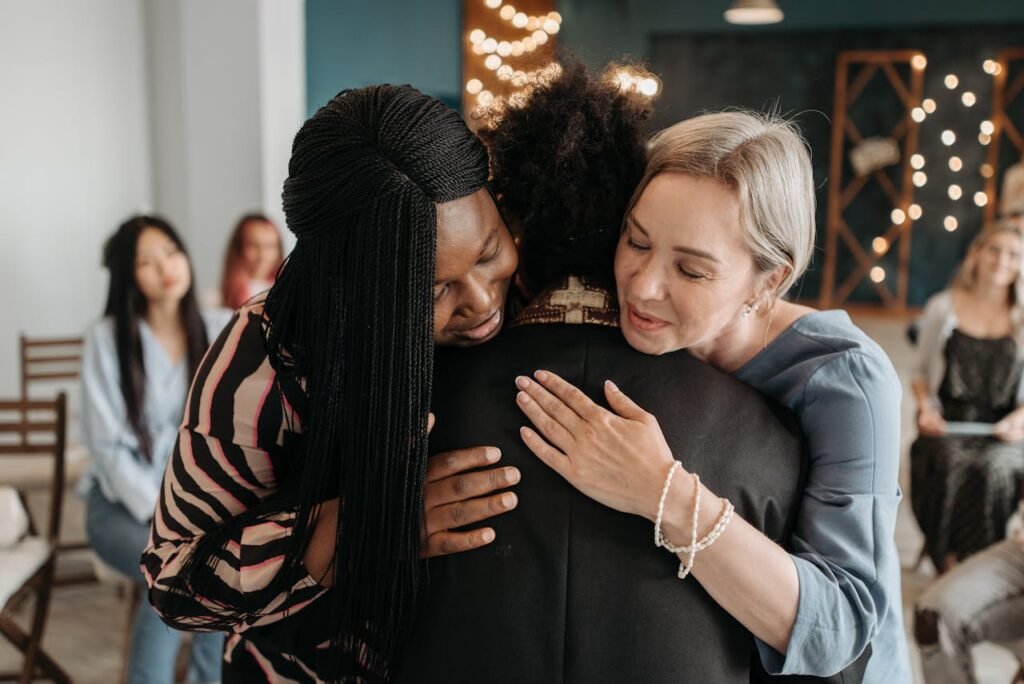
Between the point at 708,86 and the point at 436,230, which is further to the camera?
the point at 708,86

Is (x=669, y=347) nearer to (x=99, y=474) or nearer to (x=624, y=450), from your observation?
(x=624, y=450)

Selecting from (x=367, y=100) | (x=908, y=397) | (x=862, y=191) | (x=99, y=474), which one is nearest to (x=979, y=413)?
(x=908, y=397)

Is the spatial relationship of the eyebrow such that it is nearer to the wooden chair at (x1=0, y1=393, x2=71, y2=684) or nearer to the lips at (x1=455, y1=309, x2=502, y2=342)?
the lips at (x1=455, y1=309, x2=502, y2=342)

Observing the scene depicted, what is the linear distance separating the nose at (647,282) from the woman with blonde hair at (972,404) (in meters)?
3.08

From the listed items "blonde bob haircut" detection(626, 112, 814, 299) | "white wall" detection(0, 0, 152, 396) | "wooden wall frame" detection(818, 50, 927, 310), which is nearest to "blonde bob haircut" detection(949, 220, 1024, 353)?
A: "blonde bob haircut" detection(626, 112, 814, 299)

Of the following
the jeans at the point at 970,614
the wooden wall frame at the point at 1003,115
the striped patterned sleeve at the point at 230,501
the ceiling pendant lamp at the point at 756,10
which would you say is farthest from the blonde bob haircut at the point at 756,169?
the wooden wall frame at the point at 1003,115

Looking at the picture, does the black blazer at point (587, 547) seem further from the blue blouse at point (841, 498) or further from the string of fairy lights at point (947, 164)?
the string of fairy lights at point (947, 164)

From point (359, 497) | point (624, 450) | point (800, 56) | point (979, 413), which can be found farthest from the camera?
point (800, 56)

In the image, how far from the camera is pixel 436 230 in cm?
101

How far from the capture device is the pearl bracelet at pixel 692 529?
947mm

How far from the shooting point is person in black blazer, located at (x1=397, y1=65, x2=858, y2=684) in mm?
955

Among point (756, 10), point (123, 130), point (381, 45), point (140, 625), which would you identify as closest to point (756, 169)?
point (140, 625)

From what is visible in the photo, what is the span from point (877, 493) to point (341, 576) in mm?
612

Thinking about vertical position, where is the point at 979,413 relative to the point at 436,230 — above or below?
below
